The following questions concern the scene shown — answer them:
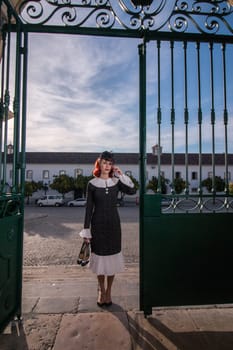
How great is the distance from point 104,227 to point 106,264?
1.37ft

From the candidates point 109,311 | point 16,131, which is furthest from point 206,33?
point 109,311

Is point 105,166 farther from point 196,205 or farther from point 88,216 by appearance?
point 196,205

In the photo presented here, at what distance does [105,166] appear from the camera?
116 inches

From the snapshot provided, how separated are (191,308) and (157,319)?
1.64ft

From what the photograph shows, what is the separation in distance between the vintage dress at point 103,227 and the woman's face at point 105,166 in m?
0.11

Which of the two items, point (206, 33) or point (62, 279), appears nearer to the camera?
point (206, 33)

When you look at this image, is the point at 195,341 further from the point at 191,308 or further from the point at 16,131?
the point at 16,131

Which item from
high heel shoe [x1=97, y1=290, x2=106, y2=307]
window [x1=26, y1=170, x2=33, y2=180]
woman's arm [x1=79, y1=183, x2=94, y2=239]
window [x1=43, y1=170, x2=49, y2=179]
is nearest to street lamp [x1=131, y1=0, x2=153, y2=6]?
woman's arm [x1=79, y1=183, x2=94, y2=239]

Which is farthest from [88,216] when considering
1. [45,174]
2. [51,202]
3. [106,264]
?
[45,174]

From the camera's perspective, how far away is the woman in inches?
112

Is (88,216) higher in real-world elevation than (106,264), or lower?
higher

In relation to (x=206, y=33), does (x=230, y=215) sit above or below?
below

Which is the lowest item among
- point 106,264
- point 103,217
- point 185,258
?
point 106,264

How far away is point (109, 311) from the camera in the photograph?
2.78m
